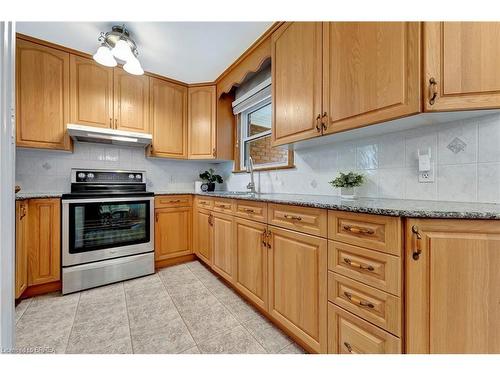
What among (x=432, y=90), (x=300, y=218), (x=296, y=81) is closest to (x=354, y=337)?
(x=300, y=218)

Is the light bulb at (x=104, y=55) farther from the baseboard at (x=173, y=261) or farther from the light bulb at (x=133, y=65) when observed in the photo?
the baseboard at (x=173, y=261)

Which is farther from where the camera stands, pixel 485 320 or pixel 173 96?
pixel 173 96

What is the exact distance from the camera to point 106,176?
2492 millimetres

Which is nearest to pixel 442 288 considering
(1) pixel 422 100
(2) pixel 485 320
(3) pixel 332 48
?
(2) pixel 485 320

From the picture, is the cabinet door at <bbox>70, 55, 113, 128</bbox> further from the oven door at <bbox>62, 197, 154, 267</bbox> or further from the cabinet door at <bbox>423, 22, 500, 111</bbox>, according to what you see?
the cabinet door at <bbox>423, 22, 500, 111</bbox>

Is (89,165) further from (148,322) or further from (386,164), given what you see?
(386,164)

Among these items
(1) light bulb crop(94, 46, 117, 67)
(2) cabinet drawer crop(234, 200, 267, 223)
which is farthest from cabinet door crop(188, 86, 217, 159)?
(2) cabinet drawer crop(234, 200, 267, 223)

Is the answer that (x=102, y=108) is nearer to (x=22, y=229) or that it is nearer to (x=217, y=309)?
(x=22, y=229)

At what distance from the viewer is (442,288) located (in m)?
0.78

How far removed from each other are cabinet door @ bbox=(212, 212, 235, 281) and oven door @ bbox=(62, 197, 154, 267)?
2.68 feet

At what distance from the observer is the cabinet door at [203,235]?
229 centimetres

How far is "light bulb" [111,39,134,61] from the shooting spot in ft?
5.67

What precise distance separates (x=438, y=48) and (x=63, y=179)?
334 cm
